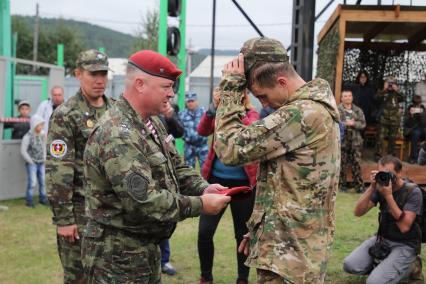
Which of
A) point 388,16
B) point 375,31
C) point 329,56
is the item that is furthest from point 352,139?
point 375,31

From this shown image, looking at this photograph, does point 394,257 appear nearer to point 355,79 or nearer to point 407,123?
point 407,123

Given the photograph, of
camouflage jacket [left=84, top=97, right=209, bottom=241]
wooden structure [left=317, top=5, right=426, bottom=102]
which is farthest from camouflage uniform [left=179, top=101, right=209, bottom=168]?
camouflage jacket [left=84, top=97, right=209, bottom=241]

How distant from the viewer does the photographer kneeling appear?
4223 mm

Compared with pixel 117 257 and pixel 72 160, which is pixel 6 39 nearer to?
pixel 72 160

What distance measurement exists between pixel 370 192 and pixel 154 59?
9.27 ft

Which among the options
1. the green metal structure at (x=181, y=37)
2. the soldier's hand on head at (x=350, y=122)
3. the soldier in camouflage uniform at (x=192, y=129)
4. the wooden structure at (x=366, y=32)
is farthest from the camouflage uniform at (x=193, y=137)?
the wooden structure at (x=366, y=32)

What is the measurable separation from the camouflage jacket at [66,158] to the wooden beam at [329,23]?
720 centimetres

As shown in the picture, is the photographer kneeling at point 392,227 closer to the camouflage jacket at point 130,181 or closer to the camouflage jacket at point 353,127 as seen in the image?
the camouflage jacket at point 130,181

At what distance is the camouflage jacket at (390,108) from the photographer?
1030 cm

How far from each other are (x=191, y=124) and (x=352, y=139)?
340 centimetres

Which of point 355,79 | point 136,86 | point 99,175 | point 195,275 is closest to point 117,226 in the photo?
point 99,175

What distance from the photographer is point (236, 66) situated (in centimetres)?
233

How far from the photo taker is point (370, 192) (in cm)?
448

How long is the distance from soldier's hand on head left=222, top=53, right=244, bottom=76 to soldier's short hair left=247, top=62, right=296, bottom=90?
0.05m
